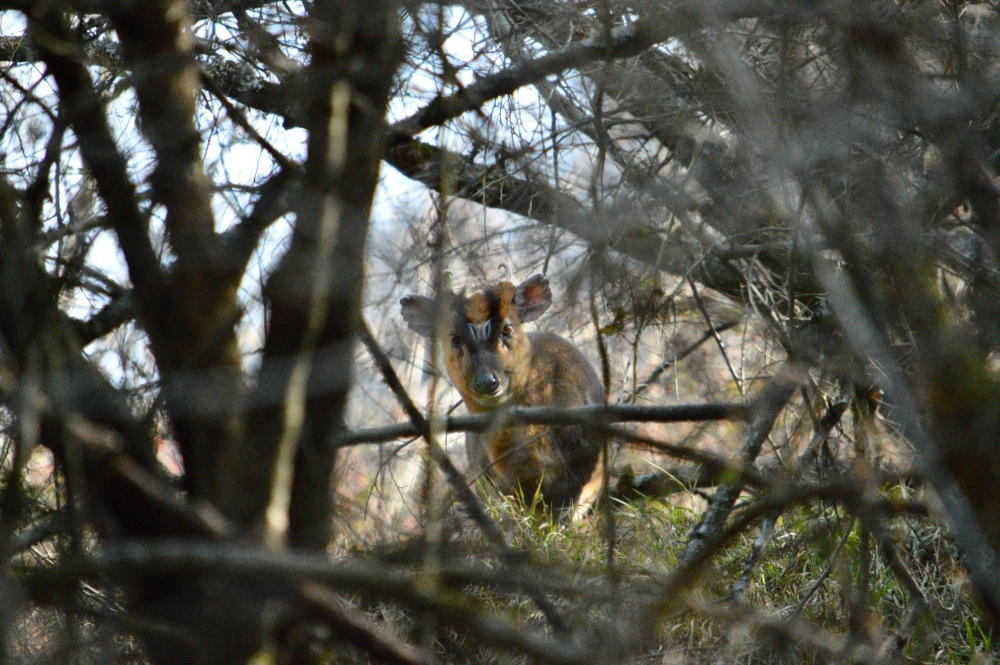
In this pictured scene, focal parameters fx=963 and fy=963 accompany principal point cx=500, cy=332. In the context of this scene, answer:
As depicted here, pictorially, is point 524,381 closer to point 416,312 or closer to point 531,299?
point 531,299

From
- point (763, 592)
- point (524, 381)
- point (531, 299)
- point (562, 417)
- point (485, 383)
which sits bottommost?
point (763, 592)

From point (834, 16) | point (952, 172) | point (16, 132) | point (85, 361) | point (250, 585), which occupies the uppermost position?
point (16, 132)

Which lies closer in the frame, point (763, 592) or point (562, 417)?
point (562, 417)

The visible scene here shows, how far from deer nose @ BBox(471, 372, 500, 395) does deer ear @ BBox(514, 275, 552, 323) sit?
0.72 m

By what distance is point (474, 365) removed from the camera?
784cm

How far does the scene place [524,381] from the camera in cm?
811

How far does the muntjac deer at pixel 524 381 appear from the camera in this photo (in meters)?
7.33

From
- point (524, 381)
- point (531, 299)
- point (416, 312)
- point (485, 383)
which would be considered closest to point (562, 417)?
point (416, 312)

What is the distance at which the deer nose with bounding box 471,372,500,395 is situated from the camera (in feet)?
24.9

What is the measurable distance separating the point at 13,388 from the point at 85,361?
0.71m

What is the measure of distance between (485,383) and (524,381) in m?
0.61

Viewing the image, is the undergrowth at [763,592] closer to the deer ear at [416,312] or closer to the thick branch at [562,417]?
the thick branch at [562,417]

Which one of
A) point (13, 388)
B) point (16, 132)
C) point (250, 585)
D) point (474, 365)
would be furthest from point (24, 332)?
point (474, 365)

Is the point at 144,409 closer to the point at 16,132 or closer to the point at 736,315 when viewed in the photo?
the point at 16,132
